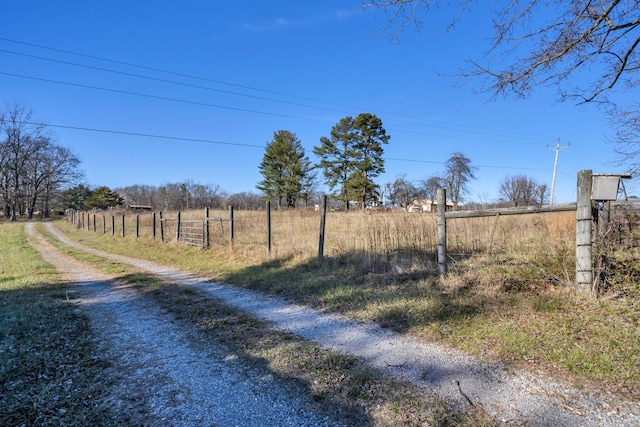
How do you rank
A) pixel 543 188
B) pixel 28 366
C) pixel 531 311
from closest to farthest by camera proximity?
pixel 28 366 < pixel 531 311 < pixel 543 188

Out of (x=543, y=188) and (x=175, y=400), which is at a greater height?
(x=543, y=188)

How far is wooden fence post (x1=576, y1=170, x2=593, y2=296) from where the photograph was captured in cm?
462

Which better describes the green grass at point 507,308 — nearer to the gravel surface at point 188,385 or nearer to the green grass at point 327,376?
the green grass at point 327,376

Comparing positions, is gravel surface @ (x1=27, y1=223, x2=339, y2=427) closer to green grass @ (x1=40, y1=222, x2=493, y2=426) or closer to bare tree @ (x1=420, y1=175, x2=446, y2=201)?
green grass @ (x1=40, y1=222, x2=493, y2=426)

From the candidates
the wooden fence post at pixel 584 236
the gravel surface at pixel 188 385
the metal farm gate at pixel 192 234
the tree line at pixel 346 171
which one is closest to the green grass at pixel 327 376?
the gravel surface at pixel 188 385

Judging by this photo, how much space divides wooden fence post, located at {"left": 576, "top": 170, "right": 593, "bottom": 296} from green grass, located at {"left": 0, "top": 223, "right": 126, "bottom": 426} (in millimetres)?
5746

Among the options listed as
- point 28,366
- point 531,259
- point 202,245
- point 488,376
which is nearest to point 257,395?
point 488,376

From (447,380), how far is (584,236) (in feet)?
11.3

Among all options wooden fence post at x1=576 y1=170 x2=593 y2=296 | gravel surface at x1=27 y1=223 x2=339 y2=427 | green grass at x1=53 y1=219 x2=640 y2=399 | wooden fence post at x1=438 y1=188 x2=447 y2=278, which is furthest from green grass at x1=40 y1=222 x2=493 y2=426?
wooden fence post at x1=576 y1=170 x2=593 y2=296

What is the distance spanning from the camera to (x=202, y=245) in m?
12.6

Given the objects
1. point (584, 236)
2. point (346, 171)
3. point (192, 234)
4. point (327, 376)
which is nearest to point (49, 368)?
point (327, 376)

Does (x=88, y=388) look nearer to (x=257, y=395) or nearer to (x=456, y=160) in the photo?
(x=257, y=395)

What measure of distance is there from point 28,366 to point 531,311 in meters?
5.83

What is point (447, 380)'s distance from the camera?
296cm
